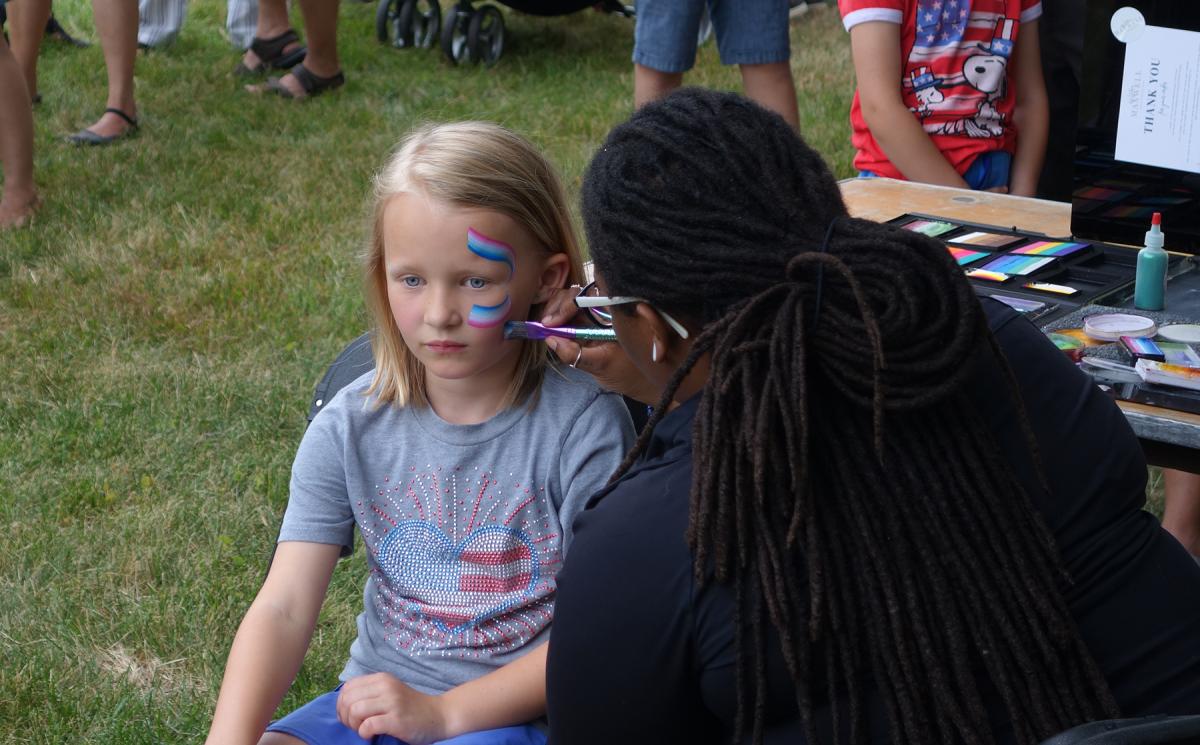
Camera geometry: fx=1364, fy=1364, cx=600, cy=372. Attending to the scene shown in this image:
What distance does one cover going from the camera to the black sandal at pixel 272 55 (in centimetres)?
709

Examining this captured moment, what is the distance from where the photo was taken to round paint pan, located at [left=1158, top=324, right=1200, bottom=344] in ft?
6.28

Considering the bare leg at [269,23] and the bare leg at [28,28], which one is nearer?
the bare leg at [28,28]

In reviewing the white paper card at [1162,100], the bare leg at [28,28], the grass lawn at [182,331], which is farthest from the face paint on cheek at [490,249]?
the bare leg at [28,28]

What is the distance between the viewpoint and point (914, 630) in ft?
3.97

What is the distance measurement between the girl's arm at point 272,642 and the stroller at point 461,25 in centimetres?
601

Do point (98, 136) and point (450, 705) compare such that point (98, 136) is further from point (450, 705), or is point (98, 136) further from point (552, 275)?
point (450, 705)

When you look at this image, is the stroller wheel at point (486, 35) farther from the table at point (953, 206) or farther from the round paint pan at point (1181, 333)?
the round paint pan at point (1181, 333)

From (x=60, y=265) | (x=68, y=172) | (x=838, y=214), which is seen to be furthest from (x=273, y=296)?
(x=838, y=214)

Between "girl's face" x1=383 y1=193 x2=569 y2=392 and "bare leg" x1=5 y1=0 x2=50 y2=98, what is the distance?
15.8 feet

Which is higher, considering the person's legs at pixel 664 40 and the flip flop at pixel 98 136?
the person's legs at pixel 664 40

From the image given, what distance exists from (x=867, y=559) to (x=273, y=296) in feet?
11.8

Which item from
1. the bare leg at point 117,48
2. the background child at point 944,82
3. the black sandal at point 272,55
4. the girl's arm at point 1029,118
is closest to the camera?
the background child at point 944,82

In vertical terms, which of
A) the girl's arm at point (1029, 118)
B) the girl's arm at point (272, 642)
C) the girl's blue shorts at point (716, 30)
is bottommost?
the girl's arm at point (272, 642)

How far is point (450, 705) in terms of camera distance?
1.74 metres
